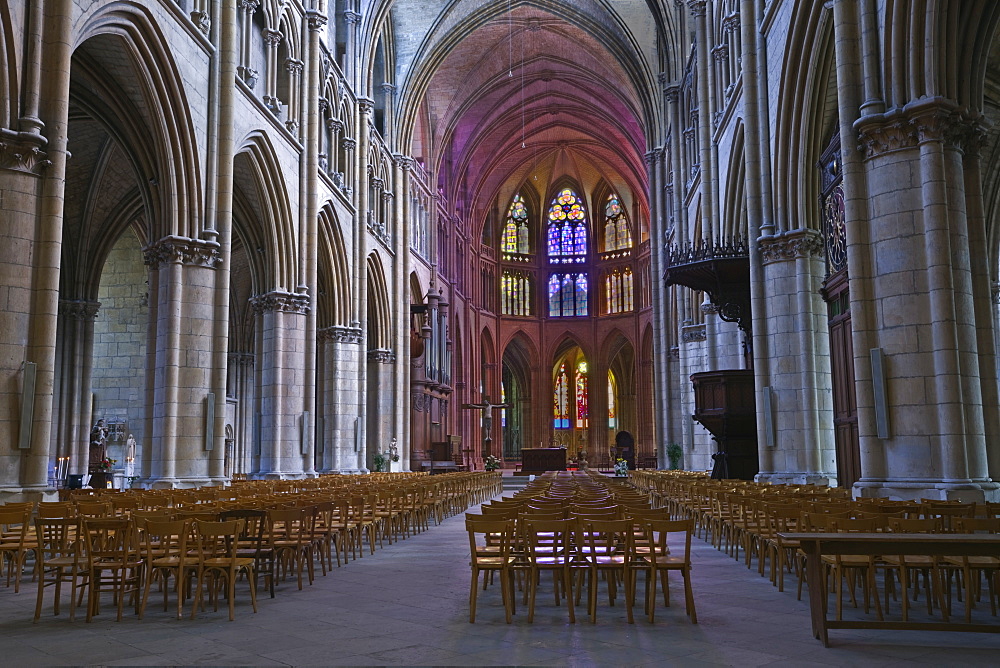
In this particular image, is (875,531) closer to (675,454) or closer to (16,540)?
(16,540)

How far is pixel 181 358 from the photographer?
17.8m

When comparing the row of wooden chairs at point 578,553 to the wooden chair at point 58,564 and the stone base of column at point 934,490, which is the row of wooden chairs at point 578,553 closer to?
the wooden chair at point 58,564

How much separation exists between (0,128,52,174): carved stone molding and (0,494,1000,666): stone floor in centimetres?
687

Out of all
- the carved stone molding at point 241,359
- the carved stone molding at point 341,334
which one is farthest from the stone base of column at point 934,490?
the carved stone molding at point 241,359

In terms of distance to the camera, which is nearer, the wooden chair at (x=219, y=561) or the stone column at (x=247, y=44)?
the wooden chair at (x=219, y=561)

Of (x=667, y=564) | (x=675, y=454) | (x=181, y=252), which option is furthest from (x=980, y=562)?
(x=675, y=454)

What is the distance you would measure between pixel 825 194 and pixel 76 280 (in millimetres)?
22016

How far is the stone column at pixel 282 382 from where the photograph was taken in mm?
24016

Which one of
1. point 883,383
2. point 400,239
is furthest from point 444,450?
point 883,383

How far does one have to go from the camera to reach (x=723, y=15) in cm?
2288

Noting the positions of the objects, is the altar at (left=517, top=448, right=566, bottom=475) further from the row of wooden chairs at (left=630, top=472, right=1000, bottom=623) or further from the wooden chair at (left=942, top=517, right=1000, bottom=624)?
the wooden chair at (left=942, top=517, right=1000, bottom=624)

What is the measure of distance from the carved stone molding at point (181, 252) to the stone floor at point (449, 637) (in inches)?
428

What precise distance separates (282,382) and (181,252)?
7.28 meters

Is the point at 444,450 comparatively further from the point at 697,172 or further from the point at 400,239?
the point at 697,172
